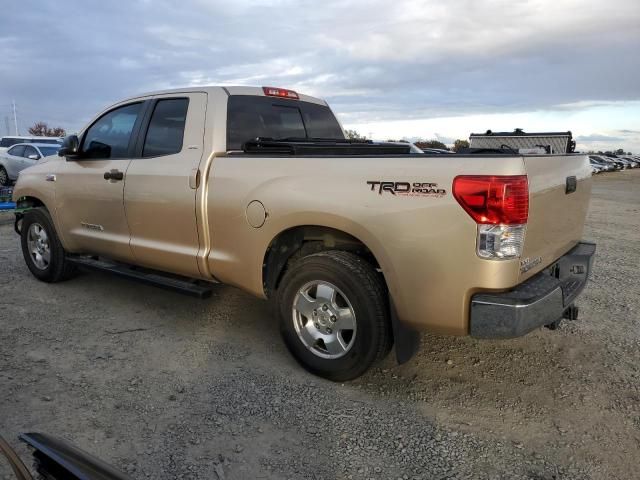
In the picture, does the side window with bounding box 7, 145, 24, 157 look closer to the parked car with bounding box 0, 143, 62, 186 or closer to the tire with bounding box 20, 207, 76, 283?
the parked car with bounding box 0, 143, 62, 186

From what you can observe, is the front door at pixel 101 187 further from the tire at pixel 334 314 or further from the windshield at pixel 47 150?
the windshield at pixel 47 150

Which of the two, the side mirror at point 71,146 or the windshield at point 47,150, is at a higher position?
the windshield at point 47,150

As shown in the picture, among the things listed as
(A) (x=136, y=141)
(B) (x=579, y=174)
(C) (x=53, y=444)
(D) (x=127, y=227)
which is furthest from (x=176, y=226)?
(B) (x=579, y=174)

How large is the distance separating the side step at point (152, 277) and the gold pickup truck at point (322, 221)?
24 millimetres

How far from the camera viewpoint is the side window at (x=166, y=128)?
4094 millimetres

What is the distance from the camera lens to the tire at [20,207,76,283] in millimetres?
5391

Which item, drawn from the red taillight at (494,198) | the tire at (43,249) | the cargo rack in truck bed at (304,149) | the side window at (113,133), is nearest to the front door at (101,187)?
the side window at (113,133)

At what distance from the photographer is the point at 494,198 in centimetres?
257

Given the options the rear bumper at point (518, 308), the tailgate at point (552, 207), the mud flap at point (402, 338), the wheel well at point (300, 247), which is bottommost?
the mud flap at point (402, 338)

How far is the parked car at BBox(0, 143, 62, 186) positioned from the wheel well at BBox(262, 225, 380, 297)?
631 inches

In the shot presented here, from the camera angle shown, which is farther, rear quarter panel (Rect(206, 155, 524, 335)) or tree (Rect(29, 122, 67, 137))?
tree (Rect(29, 122, 67, 137))

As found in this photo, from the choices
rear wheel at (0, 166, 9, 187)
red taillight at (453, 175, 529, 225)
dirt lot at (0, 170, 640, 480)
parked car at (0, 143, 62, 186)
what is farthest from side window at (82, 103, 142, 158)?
rear wheel at (0, 166, 9, 187)

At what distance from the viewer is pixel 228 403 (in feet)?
10.3

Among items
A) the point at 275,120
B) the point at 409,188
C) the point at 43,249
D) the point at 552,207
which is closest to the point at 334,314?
the point at 409,188
